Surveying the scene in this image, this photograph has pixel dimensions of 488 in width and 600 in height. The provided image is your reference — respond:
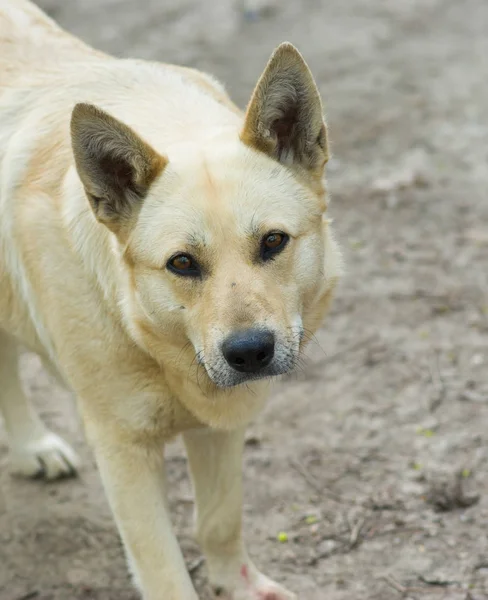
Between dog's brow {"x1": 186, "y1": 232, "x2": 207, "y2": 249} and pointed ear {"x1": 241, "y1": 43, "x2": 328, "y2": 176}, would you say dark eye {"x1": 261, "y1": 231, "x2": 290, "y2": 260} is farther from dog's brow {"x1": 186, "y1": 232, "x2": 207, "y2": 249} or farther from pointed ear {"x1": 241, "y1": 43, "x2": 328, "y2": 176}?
pointed ear {"x1": 241, "y1": 43, "x2": 328, "y2": 176}

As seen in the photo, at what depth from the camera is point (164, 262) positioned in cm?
316

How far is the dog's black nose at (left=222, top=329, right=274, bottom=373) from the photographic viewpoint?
2979 mm

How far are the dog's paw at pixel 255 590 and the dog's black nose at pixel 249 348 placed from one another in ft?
4.09

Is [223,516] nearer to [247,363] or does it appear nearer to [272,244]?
[247,363]

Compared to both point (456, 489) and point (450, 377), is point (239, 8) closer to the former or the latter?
point (450, 377)

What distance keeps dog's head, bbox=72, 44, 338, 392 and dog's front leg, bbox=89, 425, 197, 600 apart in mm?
377

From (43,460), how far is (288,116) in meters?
2.28

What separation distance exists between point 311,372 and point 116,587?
1.71 m

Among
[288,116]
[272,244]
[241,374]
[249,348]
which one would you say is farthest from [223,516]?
[288,116]

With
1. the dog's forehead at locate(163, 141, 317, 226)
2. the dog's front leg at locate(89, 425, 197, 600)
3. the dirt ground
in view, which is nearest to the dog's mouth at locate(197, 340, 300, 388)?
the dog's forehead at locate(163, 141, 317, 226)

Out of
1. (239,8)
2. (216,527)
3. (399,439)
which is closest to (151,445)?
(216,527)

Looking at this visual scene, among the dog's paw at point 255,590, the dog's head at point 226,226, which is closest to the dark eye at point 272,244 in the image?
the dog's head at point 226,226

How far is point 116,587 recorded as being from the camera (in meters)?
4.12

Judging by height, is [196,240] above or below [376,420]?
above
